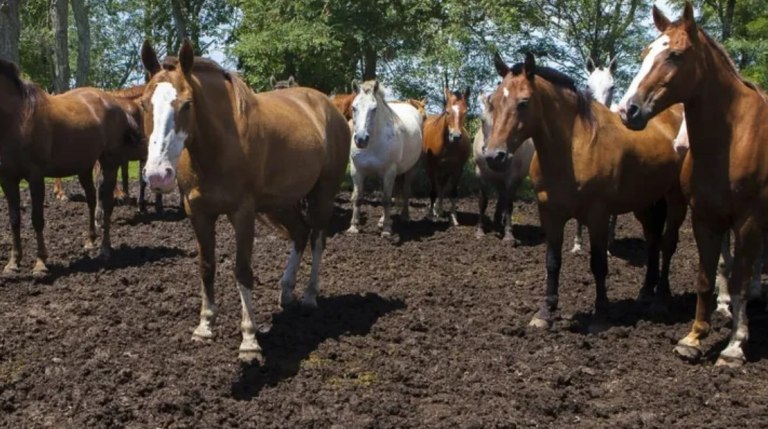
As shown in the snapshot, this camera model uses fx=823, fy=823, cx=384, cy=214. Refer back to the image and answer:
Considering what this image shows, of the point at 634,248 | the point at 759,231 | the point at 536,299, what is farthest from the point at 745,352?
the point at 634,248

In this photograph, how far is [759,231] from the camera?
5.35 m

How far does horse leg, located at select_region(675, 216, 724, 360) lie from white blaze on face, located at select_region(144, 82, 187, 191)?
345 centimetres

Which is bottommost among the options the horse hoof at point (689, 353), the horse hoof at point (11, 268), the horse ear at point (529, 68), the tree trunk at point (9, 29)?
the horse hoof at point (11, 268)

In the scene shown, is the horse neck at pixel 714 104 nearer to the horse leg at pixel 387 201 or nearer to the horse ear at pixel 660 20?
the horse ear at pixel 660 20

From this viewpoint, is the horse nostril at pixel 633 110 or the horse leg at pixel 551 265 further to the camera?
the horse leg at pixel 551 265

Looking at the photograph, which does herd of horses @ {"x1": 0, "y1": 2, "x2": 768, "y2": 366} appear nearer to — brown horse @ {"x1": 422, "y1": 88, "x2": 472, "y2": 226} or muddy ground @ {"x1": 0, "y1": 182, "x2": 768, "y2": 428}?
muddy ground @ {"x1": 0, "y1": 182, "x2": 768, "y2": 428}

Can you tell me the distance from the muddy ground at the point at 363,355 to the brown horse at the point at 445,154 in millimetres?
3883

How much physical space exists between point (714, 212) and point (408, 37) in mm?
12608

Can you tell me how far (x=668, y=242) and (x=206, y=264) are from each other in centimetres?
393

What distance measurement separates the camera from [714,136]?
18.0 ft

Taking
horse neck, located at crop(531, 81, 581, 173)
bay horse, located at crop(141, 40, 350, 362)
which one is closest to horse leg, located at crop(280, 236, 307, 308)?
bay horse, located at crop(141, 40, 350, 362)

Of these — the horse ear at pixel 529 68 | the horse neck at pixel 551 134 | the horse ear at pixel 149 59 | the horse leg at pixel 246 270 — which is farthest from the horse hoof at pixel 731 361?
the horse ear at pixel 149 59

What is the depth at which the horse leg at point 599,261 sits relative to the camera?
6.35 metres

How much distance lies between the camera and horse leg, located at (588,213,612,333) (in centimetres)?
635
